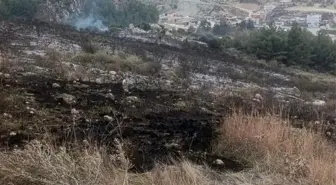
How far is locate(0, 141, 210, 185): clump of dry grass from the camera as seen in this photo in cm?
339

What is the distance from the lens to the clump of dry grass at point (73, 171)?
11.1 feet

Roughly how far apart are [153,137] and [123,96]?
1870 mm

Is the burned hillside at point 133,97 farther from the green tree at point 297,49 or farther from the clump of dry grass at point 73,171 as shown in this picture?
the green tree at point 297,49

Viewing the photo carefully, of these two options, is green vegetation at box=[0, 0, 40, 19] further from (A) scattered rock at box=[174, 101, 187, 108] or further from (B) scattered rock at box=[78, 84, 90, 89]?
(A) scattered rock at box=[174, 101, 187, 108]

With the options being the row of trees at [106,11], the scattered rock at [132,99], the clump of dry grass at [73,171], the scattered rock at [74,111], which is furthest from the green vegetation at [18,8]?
the clump of dry grass at [73,171]

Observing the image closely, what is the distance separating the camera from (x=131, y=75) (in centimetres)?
924

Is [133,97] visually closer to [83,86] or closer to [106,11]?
[83,86]

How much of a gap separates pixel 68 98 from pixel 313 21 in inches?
1038

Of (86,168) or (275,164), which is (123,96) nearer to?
(275,164)

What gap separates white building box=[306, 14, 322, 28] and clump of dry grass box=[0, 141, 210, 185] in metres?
27.4

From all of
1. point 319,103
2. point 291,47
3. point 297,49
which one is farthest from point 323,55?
point 319,103

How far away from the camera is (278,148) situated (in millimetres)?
4867

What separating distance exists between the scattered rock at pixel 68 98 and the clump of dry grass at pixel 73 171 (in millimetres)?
2618

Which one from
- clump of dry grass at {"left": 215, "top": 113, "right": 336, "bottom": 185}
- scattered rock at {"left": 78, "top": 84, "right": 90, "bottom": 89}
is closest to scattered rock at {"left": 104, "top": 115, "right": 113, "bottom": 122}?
clump of dry grass at {"left": 215, "top": 113, "right": 336, "bottom": 185}
